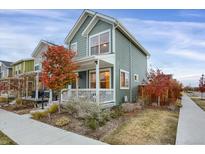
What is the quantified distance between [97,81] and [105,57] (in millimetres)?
1703

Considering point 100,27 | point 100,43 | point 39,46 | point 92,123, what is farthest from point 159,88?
point 39,46

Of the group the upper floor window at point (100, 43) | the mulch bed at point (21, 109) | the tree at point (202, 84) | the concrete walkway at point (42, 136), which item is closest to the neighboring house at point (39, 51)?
the mulch bed at point (21, 109)

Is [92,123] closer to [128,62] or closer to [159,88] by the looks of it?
[159,88]

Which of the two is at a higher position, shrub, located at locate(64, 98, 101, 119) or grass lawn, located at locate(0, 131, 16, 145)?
shrub, located at locate(64, 98, 101, 119)

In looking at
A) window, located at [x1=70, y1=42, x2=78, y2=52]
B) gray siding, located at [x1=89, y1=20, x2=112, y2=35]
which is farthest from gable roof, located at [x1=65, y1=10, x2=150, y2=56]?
window, located at [x1=70, y1=42, x2=78, y2=52]

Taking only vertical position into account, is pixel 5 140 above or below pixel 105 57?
below

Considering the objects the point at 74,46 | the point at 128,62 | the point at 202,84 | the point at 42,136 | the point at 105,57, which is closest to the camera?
the point at 42,136

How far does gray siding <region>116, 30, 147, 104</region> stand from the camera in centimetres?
1152

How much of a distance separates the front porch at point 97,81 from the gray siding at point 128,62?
24.7 inches

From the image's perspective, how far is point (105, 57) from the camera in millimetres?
10133

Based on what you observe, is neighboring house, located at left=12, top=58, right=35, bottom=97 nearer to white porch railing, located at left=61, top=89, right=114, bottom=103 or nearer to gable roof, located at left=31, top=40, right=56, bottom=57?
gable roof, located at left=31, top=40, right=56, bottom=57

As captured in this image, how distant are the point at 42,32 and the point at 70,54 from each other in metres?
3.95
